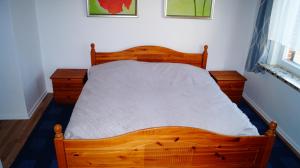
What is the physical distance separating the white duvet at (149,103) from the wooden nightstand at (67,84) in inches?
10.5

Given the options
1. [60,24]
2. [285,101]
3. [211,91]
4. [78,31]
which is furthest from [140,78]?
[285,101]

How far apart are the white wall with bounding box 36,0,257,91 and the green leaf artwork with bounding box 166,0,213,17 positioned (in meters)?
0.09

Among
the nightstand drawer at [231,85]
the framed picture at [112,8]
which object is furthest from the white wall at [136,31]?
the nightstand drawer at [231,85]

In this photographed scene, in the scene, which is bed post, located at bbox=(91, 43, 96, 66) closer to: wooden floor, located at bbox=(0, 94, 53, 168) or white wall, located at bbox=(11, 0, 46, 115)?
white wall, located at bbox=(11, 0, 46, 115)

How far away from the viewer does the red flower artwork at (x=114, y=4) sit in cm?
302

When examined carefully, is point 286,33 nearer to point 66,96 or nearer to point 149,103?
point 149,103

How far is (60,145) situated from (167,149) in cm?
72

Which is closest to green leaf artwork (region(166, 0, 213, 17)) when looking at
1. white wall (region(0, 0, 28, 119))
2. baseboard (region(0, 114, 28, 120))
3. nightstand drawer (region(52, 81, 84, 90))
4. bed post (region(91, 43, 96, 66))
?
bed post (region(91, 43, 96, 66))

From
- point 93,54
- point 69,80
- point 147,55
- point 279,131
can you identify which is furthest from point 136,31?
point 279,131

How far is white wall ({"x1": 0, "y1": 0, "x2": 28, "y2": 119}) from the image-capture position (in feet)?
8.23

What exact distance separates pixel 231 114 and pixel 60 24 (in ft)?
7.47

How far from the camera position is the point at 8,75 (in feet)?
8.97

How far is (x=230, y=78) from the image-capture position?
10.3ft

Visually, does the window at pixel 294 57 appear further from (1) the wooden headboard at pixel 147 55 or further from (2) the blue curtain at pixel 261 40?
(1) the wooden headboard at pixel 147 55
